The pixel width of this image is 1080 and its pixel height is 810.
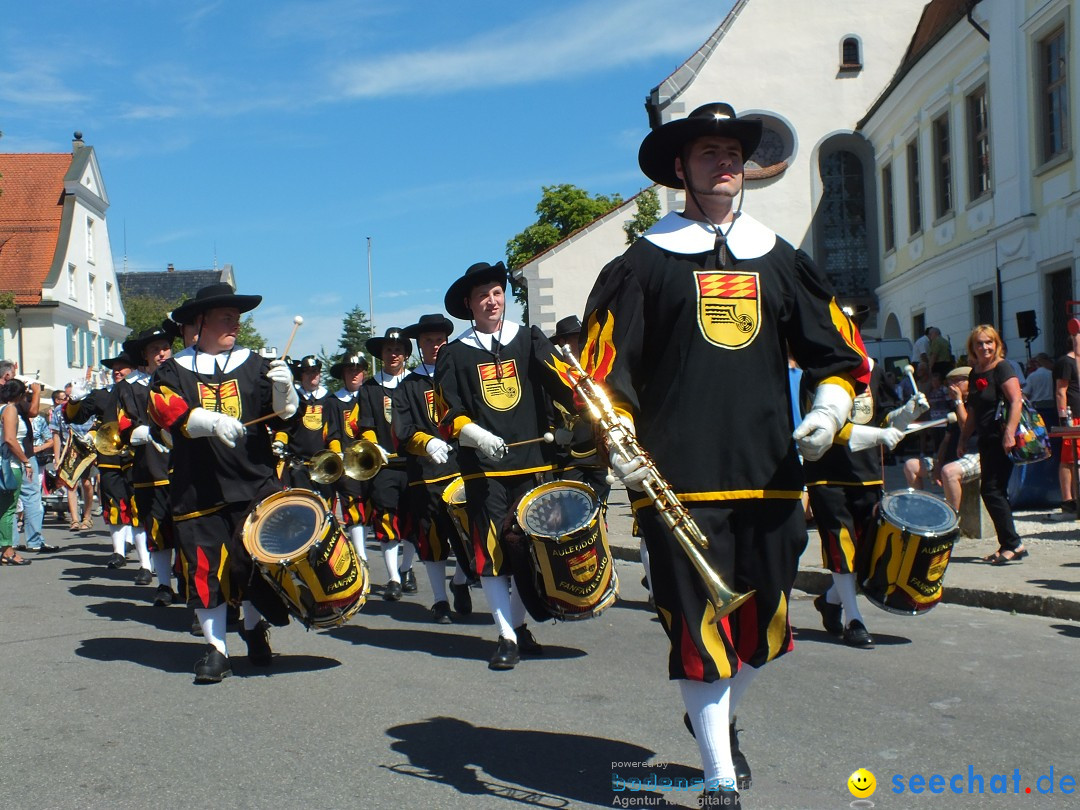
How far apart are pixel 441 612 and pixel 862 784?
15.3 feet

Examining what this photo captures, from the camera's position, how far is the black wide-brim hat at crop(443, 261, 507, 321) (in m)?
7.19

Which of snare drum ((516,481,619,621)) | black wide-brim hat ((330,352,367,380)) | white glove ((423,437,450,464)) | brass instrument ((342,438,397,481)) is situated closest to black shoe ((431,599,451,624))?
brass instrument ((342,438,397,481))

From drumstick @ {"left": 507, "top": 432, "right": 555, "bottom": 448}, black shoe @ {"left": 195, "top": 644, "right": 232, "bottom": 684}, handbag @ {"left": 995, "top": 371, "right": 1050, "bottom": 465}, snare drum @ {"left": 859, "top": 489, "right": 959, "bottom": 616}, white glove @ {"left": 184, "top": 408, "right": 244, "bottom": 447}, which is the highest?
white glove @ {"left": 184, "top": 408, "right": 244, "bottom": 447}

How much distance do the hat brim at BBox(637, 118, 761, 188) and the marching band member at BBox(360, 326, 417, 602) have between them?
19.8ft

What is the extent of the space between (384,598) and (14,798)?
5.50 metres

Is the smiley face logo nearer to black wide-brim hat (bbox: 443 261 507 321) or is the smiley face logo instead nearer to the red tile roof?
black wide-brim hat (bbox: 443 261 507 321)

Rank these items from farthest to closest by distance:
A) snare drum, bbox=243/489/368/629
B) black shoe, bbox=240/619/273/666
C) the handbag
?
the handbag, black shoe, bbox=240/619/273/666, snare drum, bbox=243/489/368/629

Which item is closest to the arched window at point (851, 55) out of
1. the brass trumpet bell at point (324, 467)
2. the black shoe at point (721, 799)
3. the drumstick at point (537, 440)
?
the brass trumpet bell at point (324, 467)

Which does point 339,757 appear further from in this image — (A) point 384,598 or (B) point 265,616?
(A) point 384,598

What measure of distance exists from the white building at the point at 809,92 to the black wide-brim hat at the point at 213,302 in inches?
1092

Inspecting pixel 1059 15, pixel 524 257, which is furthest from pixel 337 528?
pixel 524 257

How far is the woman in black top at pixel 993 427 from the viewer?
9.41 m

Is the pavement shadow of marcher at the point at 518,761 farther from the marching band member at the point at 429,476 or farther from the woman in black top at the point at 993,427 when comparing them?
the woman in black top at the point at 993,427

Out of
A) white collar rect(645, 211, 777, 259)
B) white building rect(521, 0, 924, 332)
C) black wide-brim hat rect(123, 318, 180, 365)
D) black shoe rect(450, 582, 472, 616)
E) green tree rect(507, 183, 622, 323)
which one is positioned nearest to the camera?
white collar rect(645, 211, 777, 259)
